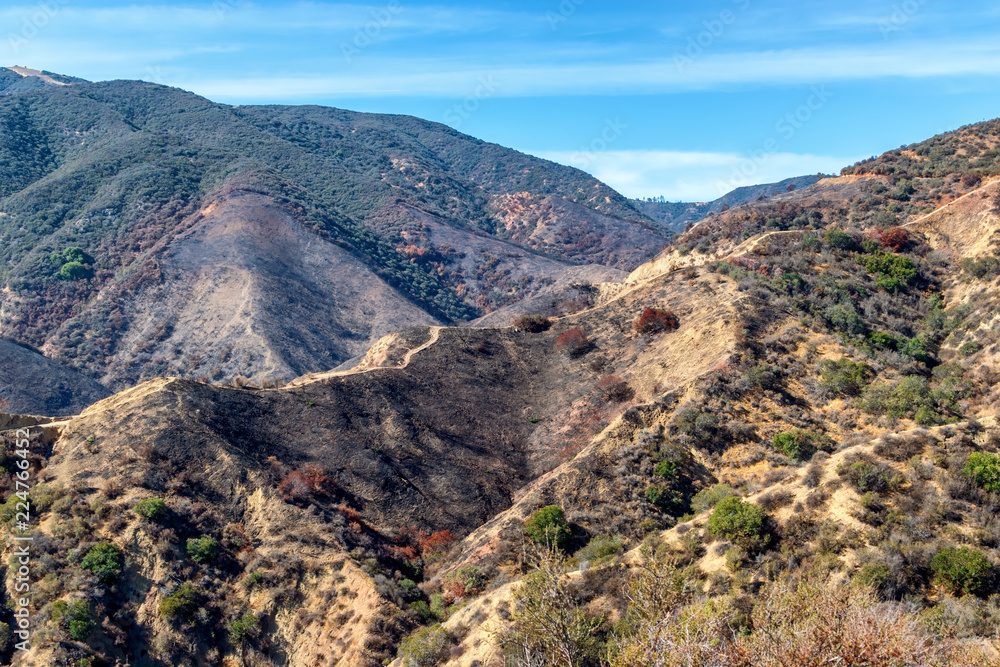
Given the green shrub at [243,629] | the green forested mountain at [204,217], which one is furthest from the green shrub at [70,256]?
the green shrub at [243,629]

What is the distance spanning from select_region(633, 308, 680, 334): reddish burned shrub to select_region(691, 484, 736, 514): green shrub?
1577 centimetres

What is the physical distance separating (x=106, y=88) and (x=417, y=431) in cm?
17684

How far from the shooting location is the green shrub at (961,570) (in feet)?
56.8

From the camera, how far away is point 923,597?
57.0 feet

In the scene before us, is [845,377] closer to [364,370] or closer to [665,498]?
[665,498]

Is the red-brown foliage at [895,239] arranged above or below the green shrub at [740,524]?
above

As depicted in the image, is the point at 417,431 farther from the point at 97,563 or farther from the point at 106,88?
the point at 106,88

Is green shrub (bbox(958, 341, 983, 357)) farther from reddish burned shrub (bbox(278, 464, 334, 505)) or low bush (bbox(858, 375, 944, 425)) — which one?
reddish burned shrub (bbox(278, 464, 334, 505))

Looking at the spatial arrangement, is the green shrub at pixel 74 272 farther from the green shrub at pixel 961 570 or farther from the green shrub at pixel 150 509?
the green shrub at pixel 961 570

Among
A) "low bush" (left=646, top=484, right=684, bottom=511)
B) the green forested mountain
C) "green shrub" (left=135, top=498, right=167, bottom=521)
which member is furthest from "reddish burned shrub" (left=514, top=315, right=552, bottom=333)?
the green forested mountain

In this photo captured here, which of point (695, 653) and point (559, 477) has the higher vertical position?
point (695, 653)

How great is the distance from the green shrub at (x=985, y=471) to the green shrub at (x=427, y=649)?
56.0 ft

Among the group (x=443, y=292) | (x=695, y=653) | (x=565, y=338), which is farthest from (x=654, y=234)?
(x=695, y=653)

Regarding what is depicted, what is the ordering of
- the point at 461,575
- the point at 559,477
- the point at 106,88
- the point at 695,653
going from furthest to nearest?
the point at 106,88 < the point at 559,477 < the point at 461,575 < the point at 695,653
